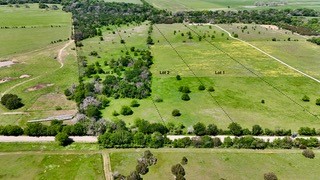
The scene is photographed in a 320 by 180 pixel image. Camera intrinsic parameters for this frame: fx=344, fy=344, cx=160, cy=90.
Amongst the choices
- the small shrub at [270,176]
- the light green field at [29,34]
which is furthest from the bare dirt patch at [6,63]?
the small shrub at [270,176]

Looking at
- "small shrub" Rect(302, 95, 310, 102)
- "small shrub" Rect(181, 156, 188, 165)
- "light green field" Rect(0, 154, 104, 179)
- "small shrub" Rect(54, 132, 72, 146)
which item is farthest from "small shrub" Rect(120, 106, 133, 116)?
"small shrub" Rect(302, 95, 310, 102)

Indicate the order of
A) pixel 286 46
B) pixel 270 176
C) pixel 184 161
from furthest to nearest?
pixel 286 46
pixel 184 161
pixel 270 176

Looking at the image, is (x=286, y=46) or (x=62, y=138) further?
(x=286, y=46)

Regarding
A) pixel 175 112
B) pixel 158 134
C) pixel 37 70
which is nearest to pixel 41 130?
pixel 158 134

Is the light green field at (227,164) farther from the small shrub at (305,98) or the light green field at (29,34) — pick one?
the light green field at (29,34)

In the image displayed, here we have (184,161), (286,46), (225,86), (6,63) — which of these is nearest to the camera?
(184,161)

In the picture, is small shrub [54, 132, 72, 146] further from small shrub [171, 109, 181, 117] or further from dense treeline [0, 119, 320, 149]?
small shrub [171, 109, 181, 117]

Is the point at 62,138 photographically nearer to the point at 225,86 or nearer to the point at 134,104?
the point at 134,104

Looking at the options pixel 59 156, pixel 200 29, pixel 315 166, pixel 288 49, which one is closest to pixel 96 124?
pixel 59 156
